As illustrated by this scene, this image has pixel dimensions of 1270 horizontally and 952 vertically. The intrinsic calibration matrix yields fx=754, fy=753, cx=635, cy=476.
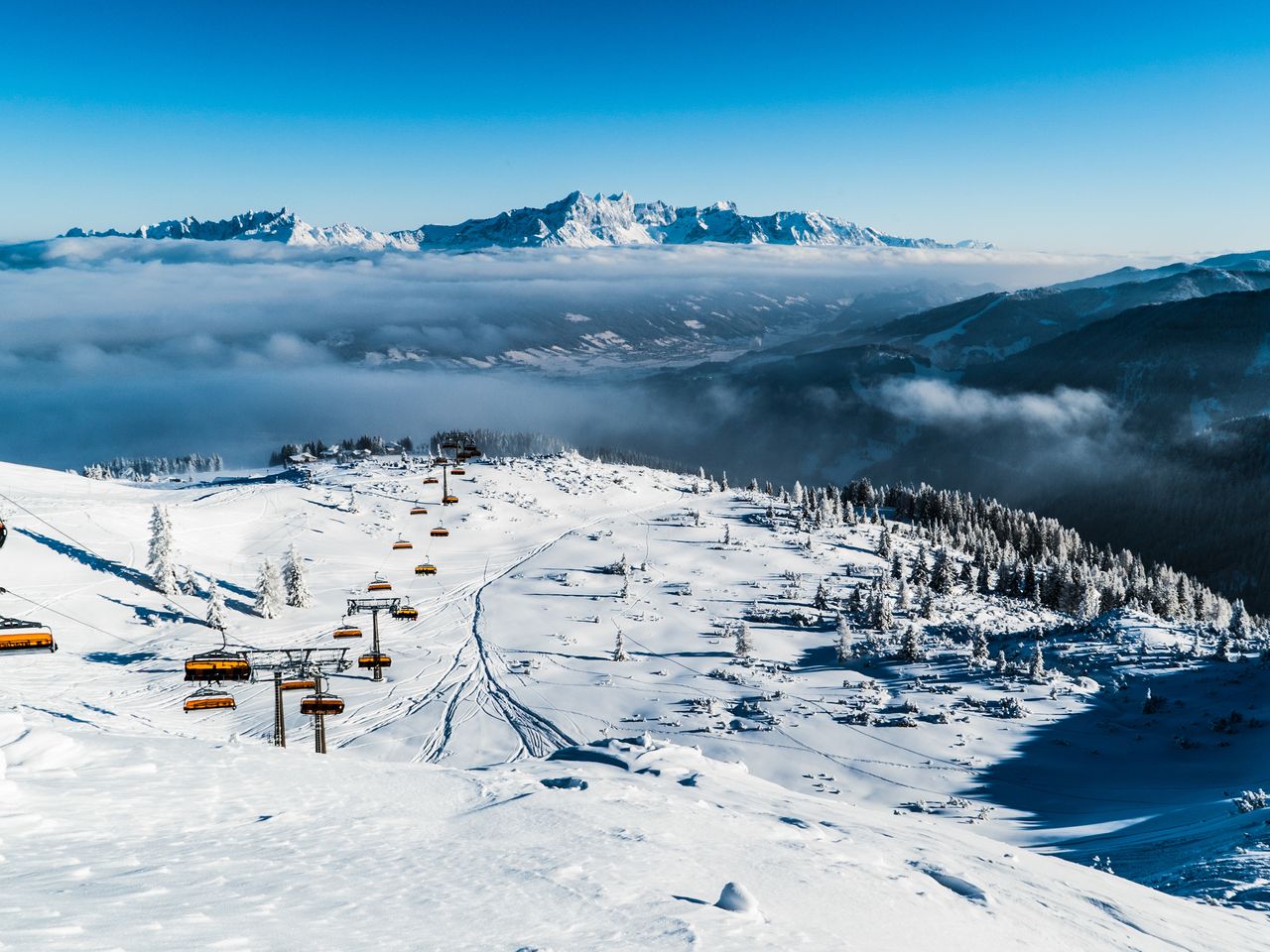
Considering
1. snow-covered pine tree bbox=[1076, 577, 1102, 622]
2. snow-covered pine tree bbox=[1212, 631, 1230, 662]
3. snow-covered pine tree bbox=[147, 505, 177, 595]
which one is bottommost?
snow-covered pine tree bbox=[1076, 577, 1102, 622]

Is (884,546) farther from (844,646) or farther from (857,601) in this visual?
(844,646)

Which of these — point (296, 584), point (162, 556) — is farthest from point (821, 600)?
point (162, 556)

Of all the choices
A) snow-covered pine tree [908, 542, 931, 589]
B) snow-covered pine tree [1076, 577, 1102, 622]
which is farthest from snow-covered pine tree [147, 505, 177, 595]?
snow-covered pine tree [1076, 577, 1102, 622]

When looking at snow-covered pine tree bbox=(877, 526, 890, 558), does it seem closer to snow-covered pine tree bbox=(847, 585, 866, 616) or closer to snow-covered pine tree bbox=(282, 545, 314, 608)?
snow-covered pine tree bbox=(847, 585, 866, 616)

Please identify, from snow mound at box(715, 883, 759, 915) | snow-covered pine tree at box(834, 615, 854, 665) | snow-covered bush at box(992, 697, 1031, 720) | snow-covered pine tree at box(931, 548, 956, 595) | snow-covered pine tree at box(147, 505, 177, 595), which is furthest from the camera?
snow-covered pine tree at box(931, 548, 956, 595)

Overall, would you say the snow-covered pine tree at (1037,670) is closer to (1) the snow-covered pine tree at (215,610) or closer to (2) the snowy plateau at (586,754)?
(2) the snowy plateau at (586,754)

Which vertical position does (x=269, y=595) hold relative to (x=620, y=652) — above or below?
above
